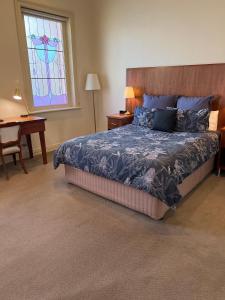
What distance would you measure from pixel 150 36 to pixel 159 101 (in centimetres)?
122

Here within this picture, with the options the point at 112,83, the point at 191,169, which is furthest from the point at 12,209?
the point at 112,83

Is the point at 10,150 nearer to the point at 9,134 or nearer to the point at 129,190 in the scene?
the point at 9,134

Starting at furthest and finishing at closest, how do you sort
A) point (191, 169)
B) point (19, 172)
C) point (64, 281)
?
1. point (19, 172)
2. point (191, 169)
3. point (64, 281)

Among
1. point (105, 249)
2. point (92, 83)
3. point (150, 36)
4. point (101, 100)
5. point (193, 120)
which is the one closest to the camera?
point (105, 249)

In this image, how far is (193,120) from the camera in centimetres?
320

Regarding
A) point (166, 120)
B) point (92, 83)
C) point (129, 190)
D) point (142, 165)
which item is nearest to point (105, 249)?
point (129, 190)

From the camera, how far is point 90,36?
4852 millimetres

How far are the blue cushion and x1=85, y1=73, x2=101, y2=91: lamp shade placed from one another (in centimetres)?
191

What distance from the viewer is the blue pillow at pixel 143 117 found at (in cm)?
355

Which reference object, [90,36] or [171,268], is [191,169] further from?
[90,36]

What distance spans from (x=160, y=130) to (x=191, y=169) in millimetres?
969

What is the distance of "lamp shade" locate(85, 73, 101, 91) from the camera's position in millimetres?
4711

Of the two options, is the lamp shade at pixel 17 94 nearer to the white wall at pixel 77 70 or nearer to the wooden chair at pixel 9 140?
the white wall at pixel 77 70

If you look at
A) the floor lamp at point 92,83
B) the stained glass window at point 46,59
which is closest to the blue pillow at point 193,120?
the floor lamp at point 92,83
